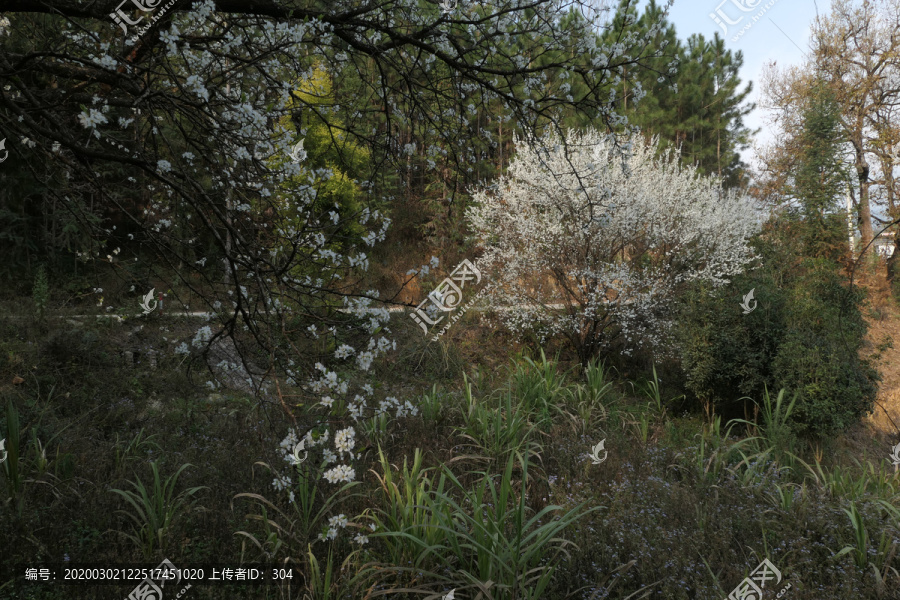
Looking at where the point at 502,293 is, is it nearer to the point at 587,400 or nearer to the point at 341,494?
the point at 587,400

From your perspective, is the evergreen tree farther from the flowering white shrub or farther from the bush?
the bush

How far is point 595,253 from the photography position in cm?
867

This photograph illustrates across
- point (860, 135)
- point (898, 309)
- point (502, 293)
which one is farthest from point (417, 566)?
point (860, 135)

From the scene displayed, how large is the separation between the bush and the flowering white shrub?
2.66 ft

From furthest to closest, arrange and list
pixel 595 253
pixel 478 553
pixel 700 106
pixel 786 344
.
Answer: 1. pixel 700 106
2. pixel 595 253
3. pixel 786 344
4. pixel 478 553

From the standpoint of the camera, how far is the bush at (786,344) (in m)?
6.45

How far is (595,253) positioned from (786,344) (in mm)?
3082

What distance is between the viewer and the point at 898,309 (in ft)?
46.4

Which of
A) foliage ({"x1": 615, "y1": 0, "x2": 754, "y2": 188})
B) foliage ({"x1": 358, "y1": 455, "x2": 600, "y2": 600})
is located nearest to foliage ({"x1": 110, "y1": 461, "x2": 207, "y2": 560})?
foliage ({"x1": 358, "y1": 455, "x2": 600, "y2": 600})

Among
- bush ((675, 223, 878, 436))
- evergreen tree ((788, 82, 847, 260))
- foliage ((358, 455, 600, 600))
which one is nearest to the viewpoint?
foliage ((358, 455, 600, 600))

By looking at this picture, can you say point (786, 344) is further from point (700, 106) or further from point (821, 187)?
point (700, 106)

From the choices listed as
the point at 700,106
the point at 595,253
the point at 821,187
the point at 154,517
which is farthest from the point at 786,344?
the point at 700,106

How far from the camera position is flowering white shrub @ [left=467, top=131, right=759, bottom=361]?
27.7ft

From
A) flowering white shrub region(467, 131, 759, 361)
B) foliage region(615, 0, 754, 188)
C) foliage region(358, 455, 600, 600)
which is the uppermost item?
foliage region(615, 0, 754, 188)
